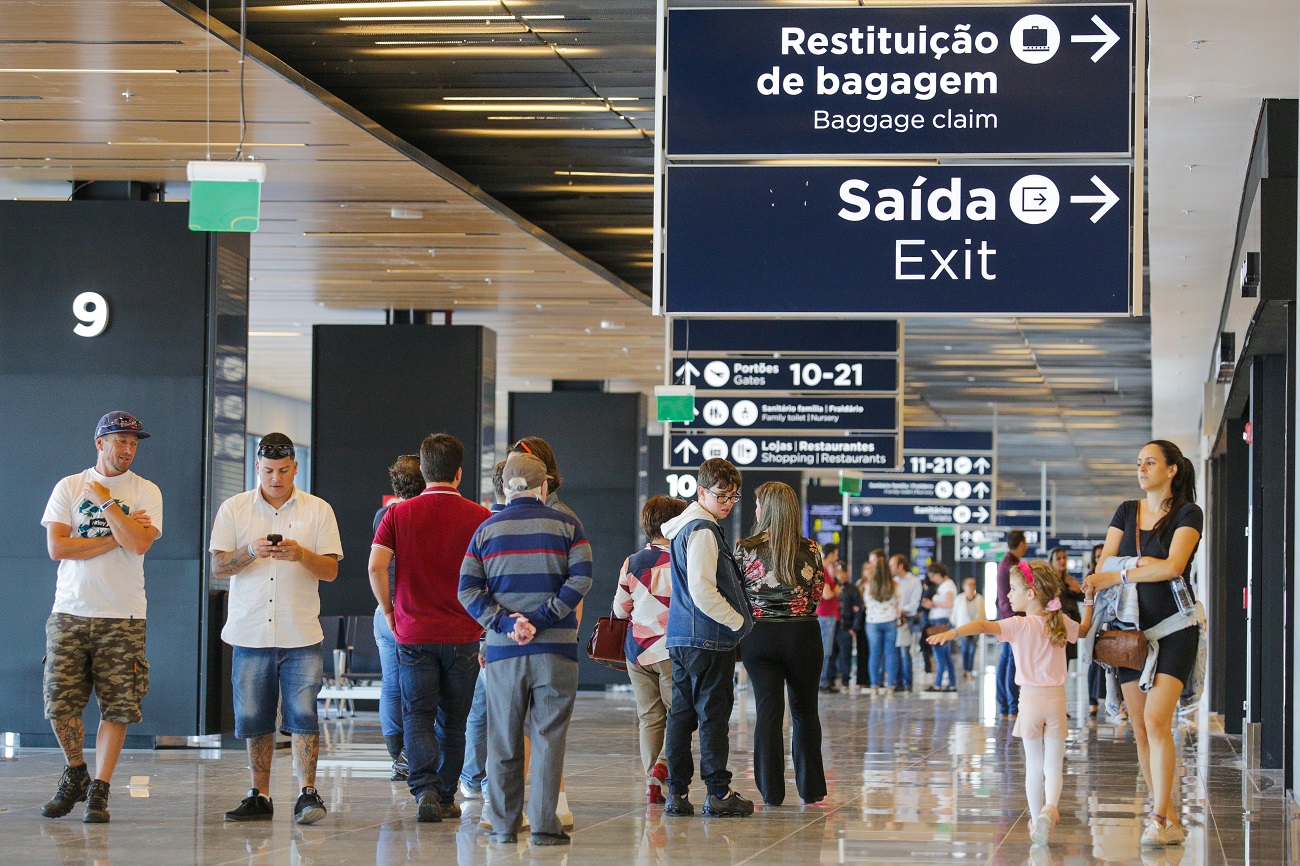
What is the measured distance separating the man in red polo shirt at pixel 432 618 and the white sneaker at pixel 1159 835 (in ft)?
9.09

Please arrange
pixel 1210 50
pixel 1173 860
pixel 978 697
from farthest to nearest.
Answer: pixel 978 697 < pixel 1210 50 < pixel 1173 860

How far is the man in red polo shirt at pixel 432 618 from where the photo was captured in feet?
22.3

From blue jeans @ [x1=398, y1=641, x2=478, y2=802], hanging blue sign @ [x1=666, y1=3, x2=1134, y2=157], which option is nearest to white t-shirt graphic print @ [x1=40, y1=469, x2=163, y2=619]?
blue jeans @ [x1=398, y1=641, x2=478, y2=802]

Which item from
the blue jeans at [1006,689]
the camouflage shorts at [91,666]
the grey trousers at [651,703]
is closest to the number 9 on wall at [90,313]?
the camouflage shorts at [91,666]

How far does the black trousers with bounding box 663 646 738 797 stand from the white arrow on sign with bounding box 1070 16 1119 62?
2.91 meters

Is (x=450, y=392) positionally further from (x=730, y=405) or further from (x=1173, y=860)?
(x=1173, y=860)

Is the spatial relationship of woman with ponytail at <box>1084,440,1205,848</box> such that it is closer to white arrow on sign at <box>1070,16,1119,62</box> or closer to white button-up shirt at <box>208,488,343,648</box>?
white arrow on sign at <box>1070,16,1119,62</box>

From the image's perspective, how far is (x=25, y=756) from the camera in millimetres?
10023

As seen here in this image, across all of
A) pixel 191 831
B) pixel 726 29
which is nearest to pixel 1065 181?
pixel 726 29

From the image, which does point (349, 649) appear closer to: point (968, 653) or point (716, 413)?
point (716, 413)

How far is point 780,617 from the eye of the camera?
747 centimetres

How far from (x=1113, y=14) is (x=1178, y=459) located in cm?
186

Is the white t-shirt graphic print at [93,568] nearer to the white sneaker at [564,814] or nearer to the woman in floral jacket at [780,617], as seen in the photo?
the white sneaker at [564,814]

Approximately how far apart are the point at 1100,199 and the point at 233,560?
3628 millimetres
